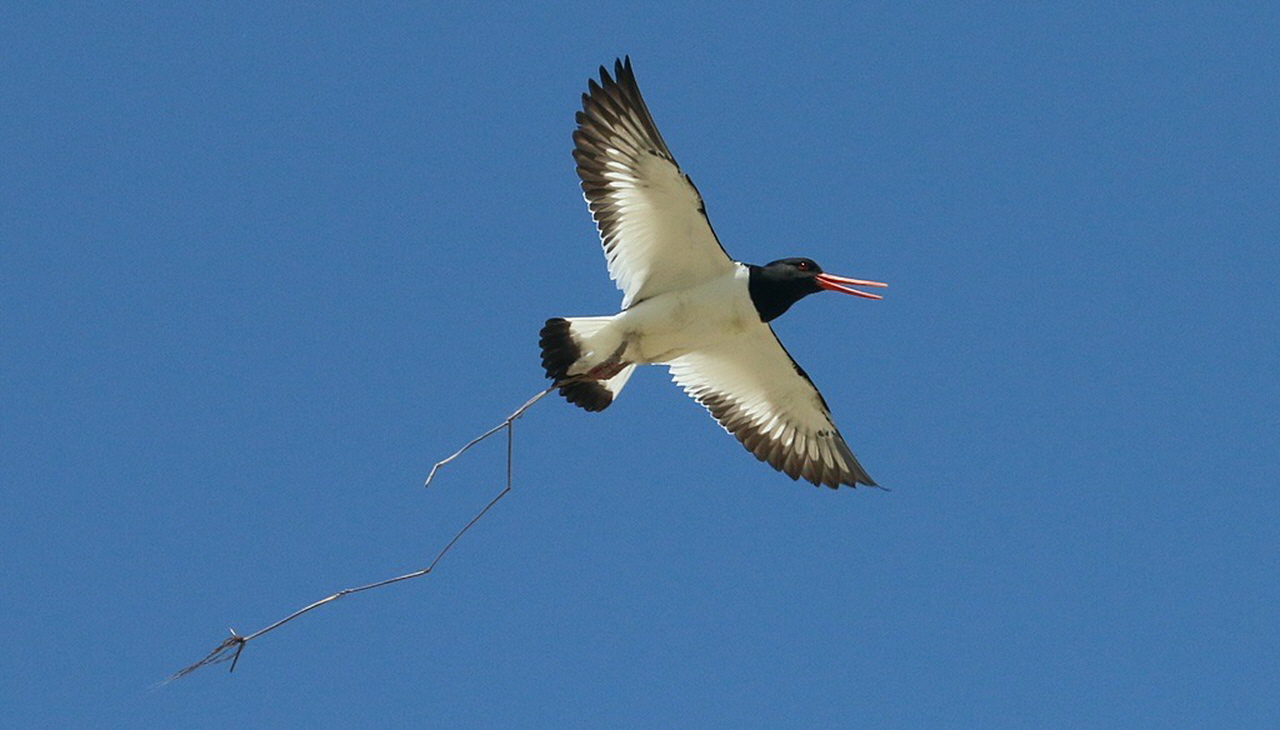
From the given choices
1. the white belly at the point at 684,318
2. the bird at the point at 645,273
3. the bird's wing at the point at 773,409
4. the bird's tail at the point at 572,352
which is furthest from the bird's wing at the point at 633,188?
the bird's wing at the point at 773,409

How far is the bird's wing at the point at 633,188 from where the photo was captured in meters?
10.8

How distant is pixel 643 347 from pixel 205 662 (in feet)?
16.7

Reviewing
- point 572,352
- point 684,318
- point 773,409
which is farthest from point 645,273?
point 773,409

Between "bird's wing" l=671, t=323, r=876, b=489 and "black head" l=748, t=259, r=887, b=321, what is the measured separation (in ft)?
2.74

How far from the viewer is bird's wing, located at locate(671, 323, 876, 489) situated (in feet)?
40.0

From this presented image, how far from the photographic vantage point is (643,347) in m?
11.1

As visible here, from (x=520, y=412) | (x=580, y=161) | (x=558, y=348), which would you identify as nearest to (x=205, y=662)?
(x=520, y=412)

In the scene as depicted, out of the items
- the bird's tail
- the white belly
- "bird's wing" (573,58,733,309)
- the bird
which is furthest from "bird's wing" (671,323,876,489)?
the bird's tail

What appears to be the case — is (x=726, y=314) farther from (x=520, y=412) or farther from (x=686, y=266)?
(x=520, y=412)

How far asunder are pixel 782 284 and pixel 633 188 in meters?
1.34

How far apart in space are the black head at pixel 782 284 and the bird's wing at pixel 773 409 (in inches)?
32.8

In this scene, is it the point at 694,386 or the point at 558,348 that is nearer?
the point at 558,348

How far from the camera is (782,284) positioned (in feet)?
36.5

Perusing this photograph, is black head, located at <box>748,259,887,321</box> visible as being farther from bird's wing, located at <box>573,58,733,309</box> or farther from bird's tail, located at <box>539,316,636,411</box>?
bird's tail, located at <box>539,316,636,411</box>
